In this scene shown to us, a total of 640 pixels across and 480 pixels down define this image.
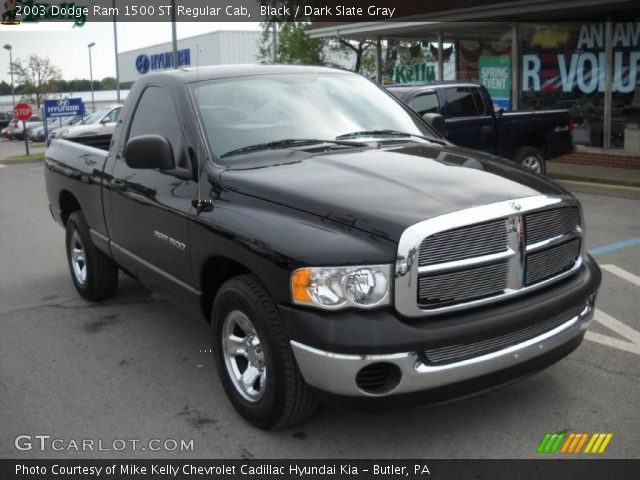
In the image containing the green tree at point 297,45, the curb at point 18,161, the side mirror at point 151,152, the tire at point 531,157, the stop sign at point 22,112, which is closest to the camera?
the side mirror at point 151,152

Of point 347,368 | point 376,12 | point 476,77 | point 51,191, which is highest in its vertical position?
point 376,12

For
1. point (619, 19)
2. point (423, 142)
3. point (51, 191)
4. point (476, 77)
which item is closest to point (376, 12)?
point (476, 77)

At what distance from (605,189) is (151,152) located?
907 cm

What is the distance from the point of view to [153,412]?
3967mm

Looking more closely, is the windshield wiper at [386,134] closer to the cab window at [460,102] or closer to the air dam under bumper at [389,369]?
the air dam under bumper at [389,369]

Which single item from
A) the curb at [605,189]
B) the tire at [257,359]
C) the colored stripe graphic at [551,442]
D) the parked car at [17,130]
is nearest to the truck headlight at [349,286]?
the tire at [257,359]

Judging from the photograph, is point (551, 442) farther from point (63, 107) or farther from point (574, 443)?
point (63, 107)

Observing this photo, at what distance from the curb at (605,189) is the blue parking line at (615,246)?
328cm

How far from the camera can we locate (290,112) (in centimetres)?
444

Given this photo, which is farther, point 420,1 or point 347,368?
point 420,1

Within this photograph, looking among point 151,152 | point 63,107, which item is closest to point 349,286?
point 151,152

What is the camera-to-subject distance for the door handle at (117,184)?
16.2 feet
